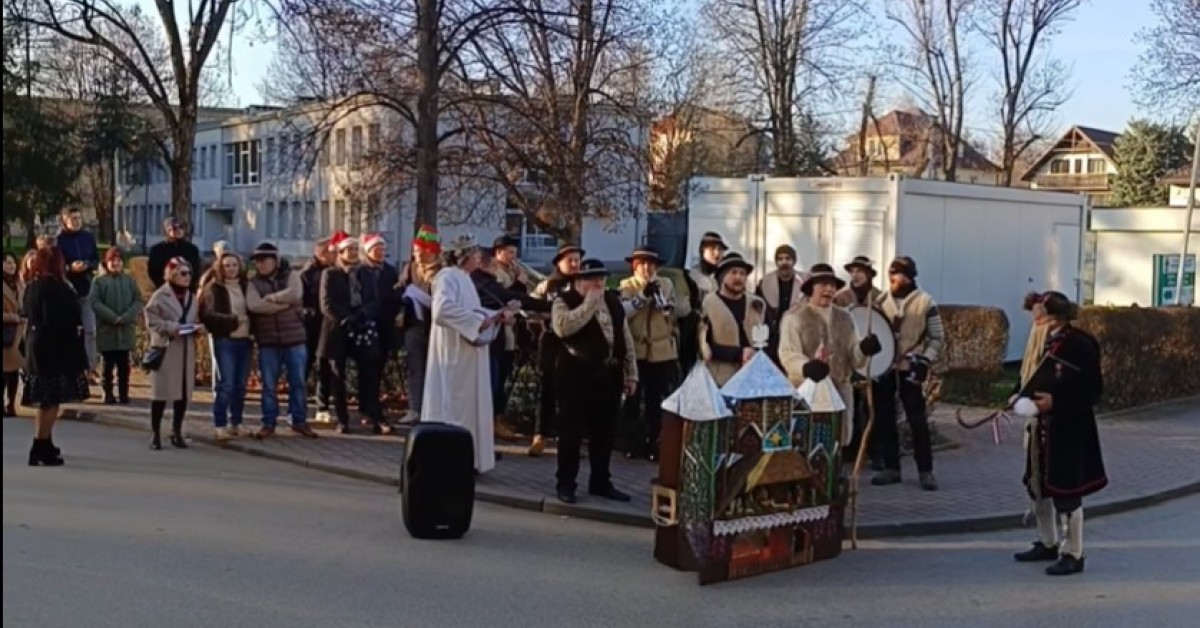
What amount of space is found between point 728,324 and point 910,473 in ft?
9.17

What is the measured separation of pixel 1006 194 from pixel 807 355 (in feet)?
40.3

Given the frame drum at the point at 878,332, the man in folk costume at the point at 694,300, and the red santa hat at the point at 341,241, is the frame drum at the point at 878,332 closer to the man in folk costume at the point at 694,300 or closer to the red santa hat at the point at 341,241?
the man in folk costume at the point at 694,300

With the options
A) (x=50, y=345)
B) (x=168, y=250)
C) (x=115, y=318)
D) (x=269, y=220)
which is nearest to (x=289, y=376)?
(x=50, y=345)

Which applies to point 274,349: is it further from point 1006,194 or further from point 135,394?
point 1006,194

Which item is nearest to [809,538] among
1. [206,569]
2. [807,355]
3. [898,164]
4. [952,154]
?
[807,355]

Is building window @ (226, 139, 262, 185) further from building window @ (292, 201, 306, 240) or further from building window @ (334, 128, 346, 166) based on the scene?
building window @ (334, 128, 346, 166)

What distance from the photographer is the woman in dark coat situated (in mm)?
11084

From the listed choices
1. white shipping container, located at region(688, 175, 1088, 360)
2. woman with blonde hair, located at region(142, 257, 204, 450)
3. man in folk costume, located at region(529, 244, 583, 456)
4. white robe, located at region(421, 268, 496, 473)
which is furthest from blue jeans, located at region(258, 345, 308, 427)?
white shipping container, located at region(688, 175, 1088, 360)

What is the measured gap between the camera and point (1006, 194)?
20844 millimetres

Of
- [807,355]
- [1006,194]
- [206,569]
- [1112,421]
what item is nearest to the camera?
[206,569]

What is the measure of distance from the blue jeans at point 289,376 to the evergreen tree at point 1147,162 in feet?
223

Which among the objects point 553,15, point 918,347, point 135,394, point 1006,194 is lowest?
point 135,394

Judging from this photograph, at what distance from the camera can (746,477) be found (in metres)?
7.94

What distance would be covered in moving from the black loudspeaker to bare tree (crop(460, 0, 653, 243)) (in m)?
9.64
